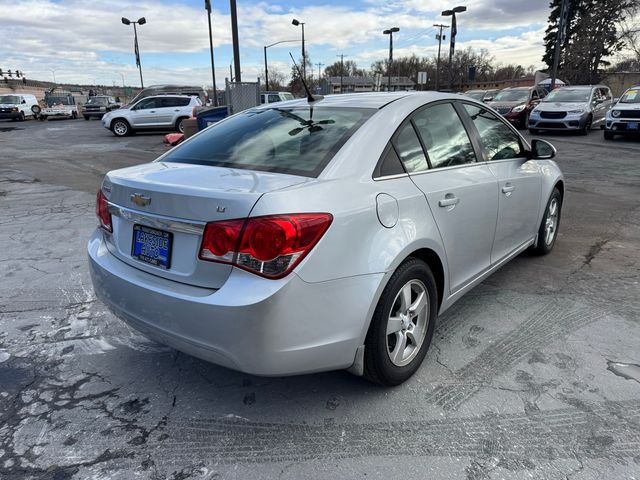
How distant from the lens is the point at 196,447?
2.25 meters

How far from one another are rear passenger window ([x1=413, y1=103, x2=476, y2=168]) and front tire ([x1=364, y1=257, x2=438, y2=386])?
0.76 m

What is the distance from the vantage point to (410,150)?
2.79 m

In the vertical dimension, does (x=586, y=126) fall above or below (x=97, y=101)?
below

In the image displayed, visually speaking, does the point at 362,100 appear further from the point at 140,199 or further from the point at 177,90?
the point at 177,90

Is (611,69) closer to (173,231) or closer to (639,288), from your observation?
(639,288)

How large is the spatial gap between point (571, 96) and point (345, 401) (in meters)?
18.5

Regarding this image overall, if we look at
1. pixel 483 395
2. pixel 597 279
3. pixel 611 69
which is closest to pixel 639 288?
pixel 597 279

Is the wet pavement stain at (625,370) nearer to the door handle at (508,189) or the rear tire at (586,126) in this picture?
the door handle at (508,189)

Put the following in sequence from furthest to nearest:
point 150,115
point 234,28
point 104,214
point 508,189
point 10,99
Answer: point 10,99
point 150,115
point 234,28
point 508,189
point 104,214

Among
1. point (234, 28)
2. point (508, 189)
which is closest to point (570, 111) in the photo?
point (234, 28)

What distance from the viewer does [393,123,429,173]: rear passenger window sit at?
2.71 m

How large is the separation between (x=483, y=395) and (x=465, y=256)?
2.97ft

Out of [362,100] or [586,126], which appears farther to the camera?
[586,126]

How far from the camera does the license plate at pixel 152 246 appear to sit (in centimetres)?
228
